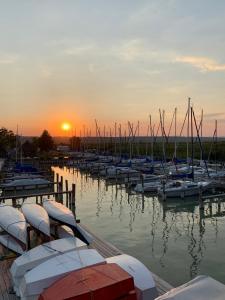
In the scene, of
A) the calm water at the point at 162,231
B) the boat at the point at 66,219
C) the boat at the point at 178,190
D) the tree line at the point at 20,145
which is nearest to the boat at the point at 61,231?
the boat at the point at 66,219

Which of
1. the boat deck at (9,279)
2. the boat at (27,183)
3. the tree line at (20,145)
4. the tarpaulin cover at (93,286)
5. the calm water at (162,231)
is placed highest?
the tree line at (20,145)

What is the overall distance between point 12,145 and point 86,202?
52.7 meters

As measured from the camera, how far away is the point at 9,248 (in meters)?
13.6

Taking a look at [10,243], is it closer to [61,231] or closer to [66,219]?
[61,231]

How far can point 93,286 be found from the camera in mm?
8023

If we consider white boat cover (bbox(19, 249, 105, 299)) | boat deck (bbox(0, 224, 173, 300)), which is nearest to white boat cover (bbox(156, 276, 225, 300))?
white boat cover (bbox(19, 249, 105, 299))

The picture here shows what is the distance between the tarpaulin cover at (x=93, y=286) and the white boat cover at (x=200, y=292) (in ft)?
4.56

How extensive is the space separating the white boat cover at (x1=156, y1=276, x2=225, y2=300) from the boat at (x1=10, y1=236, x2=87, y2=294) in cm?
466

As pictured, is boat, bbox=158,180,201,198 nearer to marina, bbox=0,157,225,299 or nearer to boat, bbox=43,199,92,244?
marina, bbox=0,157,225,299

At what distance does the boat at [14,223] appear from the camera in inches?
524

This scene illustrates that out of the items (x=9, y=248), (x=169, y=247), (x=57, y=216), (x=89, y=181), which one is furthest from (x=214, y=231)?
(x=89, y=181)

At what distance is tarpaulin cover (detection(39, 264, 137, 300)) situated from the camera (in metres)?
7.82

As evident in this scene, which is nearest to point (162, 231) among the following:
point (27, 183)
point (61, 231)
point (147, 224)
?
point (147, 224)

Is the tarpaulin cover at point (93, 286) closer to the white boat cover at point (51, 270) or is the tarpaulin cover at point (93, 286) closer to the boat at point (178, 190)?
the white boat cover at point (51, 270)
